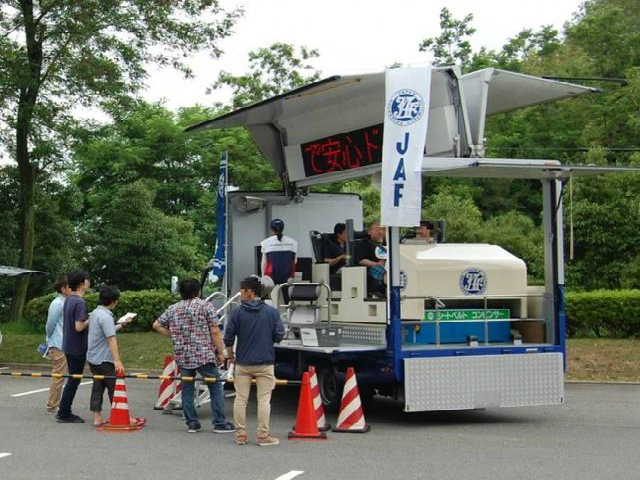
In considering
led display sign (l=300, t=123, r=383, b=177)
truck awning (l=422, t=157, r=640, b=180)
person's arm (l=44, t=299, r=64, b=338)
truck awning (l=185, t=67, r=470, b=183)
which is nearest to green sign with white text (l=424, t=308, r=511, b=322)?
truck awning (l=422, t=157, r=640, b=180)

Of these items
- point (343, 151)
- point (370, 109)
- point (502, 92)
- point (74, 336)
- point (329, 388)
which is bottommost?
point (329, 388)

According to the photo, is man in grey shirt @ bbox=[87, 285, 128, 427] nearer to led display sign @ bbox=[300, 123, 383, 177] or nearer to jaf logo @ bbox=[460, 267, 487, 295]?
led display sign @ bbox=[300, 123, 383, 177]

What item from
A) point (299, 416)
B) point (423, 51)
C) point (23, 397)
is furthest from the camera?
point (423, 51)

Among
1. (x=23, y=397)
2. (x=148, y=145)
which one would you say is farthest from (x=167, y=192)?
(x=23, y=397)

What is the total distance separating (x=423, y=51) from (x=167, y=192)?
1381cm

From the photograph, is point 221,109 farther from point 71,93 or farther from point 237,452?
point 237,452

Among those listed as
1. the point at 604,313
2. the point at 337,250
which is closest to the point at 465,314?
the point at 337,250

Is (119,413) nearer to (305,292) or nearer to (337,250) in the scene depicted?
(305,292)

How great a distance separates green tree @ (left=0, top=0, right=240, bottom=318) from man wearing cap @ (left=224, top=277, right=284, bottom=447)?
41.3 ft

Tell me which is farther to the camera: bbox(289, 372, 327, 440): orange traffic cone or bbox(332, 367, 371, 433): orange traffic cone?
bbox(332, 367, 371, 433): orange traffic cone

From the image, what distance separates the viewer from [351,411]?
1049 centimetres

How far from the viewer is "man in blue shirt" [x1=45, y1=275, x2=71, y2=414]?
12.2 m

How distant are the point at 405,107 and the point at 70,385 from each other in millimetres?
4964

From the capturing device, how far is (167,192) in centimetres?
3984
